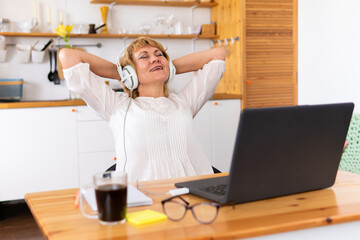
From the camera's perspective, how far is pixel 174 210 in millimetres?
1112

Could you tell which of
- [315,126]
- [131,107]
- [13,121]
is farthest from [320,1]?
[315,126]

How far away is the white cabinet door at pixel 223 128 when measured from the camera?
13.2ft

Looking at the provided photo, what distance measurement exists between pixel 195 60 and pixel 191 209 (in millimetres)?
1404

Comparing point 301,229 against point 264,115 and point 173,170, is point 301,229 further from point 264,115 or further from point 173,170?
point 173,170

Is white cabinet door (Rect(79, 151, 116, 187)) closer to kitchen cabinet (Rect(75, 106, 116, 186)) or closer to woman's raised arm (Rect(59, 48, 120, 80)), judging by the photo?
kitchen cabinet (Rect(75, 106, 116, 186))

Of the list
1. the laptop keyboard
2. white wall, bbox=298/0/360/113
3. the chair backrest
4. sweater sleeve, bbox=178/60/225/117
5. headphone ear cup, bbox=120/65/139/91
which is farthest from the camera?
white wall, bbox=298/0/360/113

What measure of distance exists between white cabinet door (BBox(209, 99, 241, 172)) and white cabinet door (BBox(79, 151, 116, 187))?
3.06 ft

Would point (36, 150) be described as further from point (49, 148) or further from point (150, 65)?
point (150, 65)

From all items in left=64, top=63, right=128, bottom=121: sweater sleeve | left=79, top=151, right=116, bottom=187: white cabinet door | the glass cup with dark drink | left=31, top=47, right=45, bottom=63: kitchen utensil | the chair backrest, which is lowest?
left=79, top=151, right=116, bottom=187: white cabinet door

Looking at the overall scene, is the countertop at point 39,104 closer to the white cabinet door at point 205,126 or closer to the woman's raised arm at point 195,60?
the white cabinet door at point 205,126

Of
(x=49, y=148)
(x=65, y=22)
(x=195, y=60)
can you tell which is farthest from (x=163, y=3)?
(x=195, y=60)

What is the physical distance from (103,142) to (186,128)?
5.86 feet

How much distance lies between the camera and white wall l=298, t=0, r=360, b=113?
3385mm

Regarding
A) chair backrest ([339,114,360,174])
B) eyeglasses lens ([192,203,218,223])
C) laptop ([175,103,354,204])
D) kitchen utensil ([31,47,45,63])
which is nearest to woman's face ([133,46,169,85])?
laptop ([175,103,354,204])
